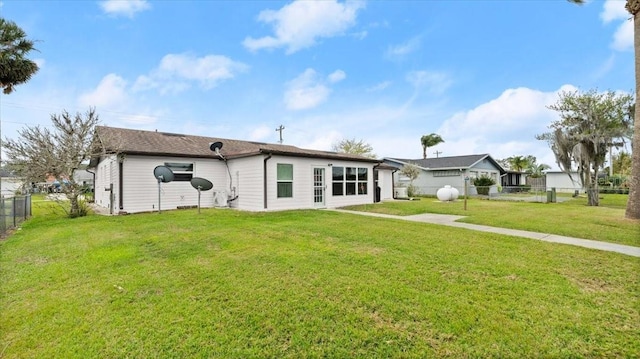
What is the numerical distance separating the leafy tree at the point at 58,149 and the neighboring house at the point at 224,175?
0.73m

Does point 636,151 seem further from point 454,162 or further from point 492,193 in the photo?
point 454,162

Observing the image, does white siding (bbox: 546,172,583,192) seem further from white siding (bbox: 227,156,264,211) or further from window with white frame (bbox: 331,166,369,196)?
white siding (bbox: 227,156,264,211)

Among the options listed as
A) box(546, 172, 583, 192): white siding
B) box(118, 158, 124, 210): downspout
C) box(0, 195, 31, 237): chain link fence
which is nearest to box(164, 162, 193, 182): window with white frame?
box(118, 158, 124, 210): downspout

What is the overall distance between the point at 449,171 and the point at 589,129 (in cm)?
1004

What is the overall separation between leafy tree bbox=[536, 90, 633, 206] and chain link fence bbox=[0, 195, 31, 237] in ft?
85.9

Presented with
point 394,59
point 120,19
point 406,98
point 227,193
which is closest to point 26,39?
point 120,19

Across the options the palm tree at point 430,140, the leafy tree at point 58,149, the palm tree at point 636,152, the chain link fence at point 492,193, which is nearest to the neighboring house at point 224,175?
the leafy tree at point 58,149

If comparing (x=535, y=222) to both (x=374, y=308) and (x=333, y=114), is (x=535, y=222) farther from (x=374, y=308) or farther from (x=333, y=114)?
(x=333, y=114)

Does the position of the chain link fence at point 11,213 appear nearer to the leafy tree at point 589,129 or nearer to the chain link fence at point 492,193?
the chain link fence at point 492,193

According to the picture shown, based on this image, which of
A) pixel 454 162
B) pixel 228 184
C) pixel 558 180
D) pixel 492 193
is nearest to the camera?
pixel 228 184

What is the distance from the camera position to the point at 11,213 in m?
9.55

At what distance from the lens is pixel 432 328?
2.91 metres

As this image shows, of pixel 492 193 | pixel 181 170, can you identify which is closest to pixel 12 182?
pixel 181 170

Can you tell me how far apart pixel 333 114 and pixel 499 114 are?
11452 millimetres
